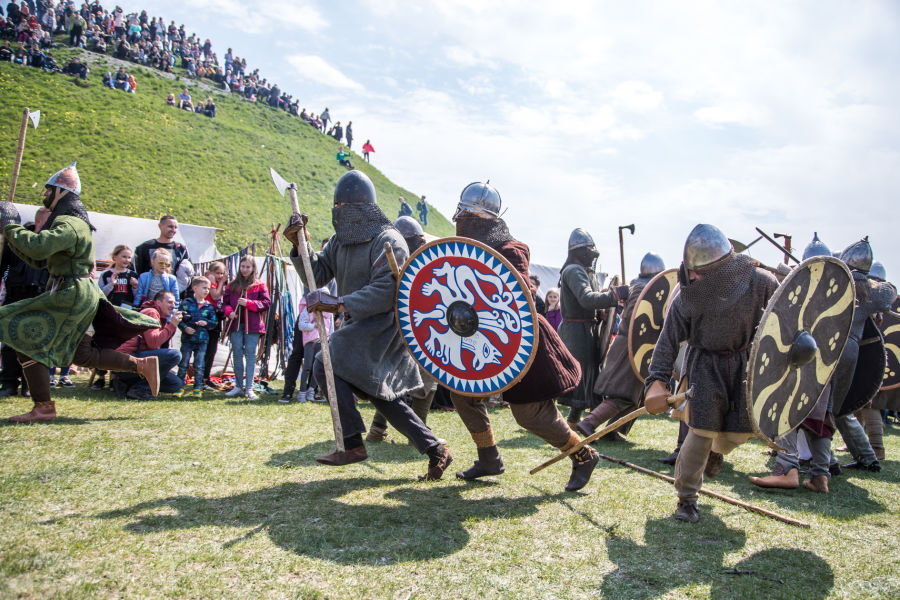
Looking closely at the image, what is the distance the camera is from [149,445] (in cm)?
445

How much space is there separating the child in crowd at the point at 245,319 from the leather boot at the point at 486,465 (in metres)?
4.35

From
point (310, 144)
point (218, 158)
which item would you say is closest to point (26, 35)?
point (218, 158)

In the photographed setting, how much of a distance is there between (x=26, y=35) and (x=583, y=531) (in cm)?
3916

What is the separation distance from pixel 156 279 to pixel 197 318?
2.29 feet

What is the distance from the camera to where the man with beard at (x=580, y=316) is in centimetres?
579

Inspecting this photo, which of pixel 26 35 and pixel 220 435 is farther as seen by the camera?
pixel 26 35

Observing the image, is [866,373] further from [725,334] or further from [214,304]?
[214,304]

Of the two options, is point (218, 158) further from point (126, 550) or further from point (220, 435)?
point (126, 550)

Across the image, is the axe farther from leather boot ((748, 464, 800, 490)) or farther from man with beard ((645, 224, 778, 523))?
leather boot ((748, 464, 800, 490))

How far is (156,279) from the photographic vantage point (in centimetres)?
734

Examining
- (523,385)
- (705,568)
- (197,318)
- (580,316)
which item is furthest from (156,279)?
(705,568)

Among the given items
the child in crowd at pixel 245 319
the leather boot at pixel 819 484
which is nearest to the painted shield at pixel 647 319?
the leather boot at pixel 819 484

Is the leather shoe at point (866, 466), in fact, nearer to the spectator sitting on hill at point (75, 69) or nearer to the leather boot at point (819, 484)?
the leather boot at point (819, 484)

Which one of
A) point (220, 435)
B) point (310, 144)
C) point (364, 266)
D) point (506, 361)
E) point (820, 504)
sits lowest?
point (820, 504)
